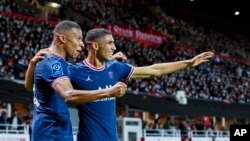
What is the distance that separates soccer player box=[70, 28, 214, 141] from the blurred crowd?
1570 cm

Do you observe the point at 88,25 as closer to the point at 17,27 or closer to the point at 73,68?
the point at 17,27

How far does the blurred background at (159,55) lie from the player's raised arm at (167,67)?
6681mm

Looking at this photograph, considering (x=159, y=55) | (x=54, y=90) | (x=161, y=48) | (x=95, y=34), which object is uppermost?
(x=161, y=48)

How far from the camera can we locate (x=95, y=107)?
5.09m

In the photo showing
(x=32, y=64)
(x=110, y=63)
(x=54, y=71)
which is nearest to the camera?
(x=54, y=71)

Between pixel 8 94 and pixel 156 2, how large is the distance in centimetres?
2908

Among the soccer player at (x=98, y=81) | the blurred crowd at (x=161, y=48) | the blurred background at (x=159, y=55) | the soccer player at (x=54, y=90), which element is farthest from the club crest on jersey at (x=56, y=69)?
the blurred crowd at (x=161, y=48)

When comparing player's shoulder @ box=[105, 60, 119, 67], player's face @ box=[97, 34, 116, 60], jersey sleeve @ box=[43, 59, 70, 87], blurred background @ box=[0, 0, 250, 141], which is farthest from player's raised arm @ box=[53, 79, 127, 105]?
blurred background @ box=[0, 0, 250, 141]

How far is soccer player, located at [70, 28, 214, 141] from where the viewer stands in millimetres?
5078

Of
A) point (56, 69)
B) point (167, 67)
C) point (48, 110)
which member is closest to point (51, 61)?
point (56, 69)

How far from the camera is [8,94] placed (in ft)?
60.5

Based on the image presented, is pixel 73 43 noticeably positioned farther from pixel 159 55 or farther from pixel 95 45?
pixel 159 55

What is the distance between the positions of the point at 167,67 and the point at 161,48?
31.7m

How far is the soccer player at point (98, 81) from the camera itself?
16.7ft
